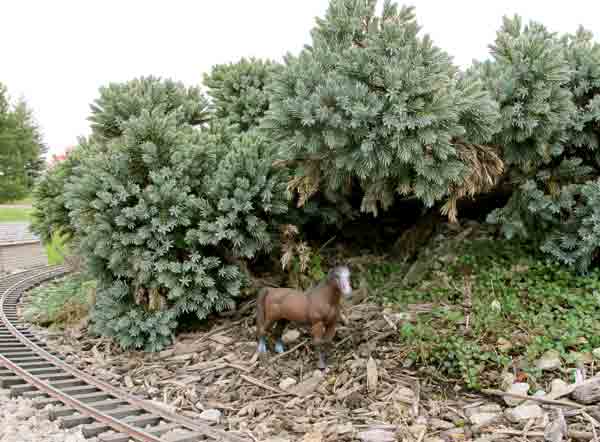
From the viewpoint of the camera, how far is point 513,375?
392 cm

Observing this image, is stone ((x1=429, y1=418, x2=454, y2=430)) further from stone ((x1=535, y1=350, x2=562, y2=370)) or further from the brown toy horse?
the brown toy horse

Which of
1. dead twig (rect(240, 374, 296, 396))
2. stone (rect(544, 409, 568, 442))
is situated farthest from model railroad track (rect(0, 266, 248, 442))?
stone (rect(544, 409, 568, 442))

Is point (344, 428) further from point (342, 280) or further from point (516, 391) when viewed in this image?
point (516, 391)

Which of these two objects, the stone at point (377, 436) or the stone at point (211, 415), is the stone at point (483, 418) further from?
the stone at point (211, 415)

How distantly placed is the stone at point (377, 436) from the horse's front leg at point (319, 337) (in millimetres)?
973

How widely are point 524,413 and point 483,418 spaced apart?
318mm

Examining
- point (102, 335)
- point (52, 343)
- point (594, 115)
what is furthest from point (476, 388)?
point (52, 343)

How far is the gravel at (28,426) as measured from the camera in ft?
12.8

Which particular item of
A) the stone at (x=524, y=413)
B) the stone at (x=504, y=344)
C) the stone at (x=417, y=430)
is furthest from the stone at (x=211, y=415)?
the stone at (x=504, y=344)

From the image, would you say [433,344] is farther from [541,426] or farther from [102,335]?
[102,335]

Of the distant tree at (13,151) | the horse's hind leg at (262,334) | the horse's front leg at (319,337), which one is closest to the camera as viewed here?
the horse's front leg at (319,337)

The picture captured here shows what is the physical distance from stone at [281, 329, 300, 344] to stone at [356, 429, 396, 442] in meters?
1.70

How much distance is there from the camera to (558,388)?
12.2 ft

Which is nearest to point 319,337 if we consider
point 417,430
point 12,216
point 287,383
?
point 287,383
